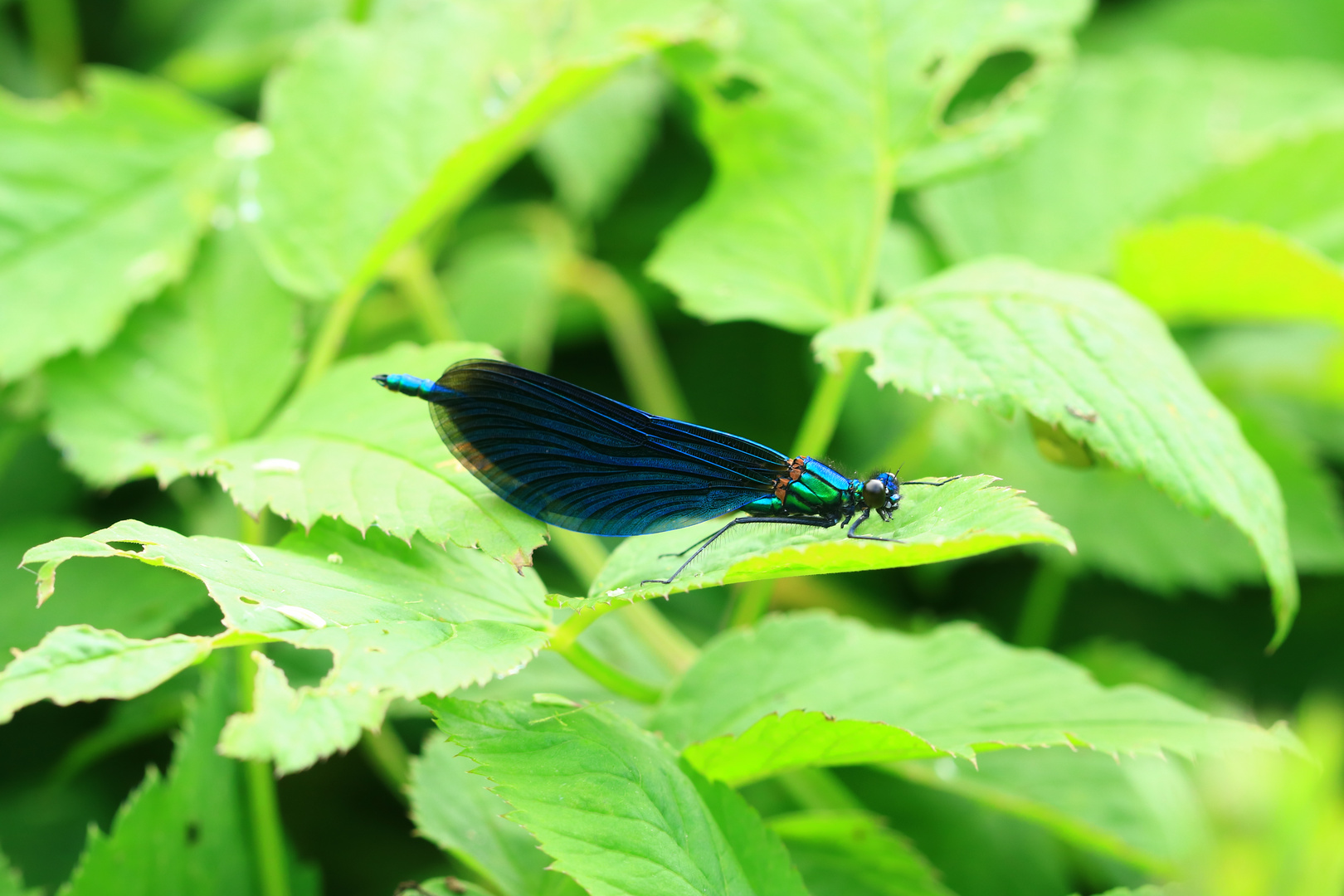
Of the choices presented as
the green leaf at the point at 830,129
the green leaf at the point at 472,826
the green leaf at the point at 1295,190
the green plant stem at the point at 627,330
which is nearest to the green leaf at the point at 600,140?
the green plant stem at the point at 627,330

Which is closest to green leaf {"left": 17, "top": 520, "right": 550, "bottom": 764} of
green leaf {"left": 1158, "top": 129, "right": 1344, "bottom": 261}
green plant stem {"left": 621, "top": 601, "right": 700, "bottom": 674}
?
green plant stem {"left": 621, "top": 601, "right": 700, "bottom": 674}

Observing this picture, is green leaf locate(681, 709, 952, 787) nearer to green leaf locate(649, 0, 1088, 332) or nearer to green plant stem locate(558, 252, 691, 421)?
green leaf locate(649, 0, 1088, 332)

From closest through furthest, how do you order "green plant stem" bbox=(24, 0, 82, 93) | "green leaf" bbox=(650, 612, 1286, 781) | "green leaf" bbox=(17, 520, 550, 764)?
"green leaf" bbox=(17, 520, 550, 764)
"green leaf" bbox=(650, 612, 1286, 781)
"green plant stem" bbox=(24, 0, 82, 93)

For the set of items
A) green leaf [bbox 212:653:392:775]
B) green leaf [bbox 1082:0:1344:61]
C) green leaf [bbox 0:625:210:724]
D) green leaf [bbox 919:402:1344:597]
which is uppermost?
green leaf [bbox 1082:0:1344:61]

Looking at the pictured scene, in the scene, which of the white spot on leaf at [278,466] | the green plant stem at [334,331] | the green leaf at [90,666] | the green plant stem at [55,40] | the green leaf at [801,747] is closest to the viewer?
the green leaf at [90,666]

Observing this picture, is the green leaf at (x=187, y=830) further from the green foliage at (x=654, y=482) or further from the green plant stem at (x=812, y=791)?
the green plant stem at (x=812, y=791)

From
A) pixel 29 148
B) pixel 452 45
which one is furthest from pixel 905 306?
pixel 29 148
